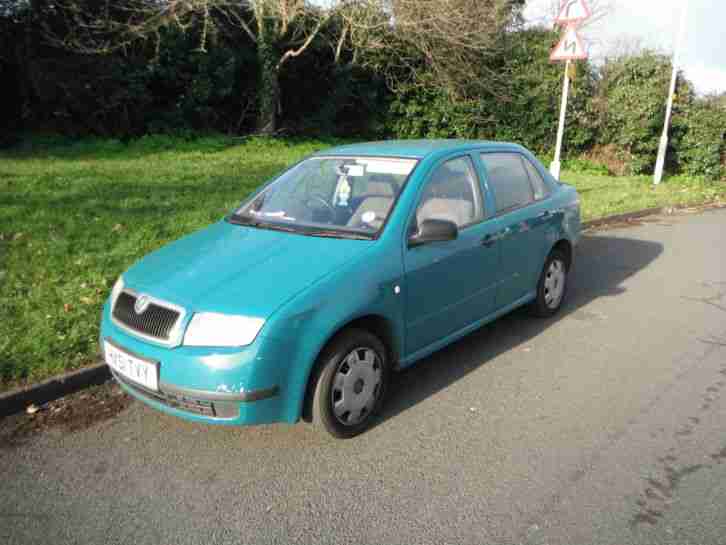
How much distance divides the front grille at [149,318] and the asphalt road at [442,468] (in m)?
0.68

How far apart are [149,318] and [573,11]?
822cm

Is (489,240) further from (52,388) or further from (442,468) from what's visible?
(52,388)

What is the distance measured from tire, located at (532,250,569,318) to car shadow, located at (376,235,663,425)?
4.2 inches

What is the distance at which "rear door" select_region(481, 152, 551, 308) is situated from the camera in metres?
4.70

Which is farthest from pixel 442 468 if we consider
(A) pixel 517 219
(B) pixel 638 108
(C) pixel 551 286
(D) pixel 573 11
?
(B) pixel 638 108

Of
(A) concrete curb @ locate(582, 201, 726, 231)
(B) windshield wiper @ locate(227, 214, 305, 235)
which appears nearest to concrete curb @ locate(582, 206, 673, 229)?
(A) concrete curb @ locate(582, 201, 726, 231)

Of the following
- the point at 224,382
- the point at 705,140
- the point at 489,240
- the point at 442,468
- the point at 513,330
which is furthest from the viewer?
the point at 705,140

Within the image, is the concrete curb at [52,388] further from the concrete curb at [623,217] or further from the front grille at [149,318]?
the concrete curb at [623,217]

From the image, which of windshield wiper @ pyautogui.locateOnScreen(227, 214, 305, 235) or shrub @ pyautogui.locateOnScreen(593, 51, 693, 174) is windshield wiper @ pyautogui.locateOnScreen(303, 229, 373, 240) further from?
shrub @ pyautogui.locateOnScreen(593, 51, 693, 174)

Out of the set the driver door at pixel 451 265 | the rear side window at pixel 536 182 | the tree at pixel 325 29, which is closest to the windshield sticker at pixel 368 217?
the driver door at pixel 451 265

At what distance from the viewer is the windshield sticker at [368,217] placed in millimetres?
3879

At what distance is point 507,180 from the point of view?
496 centimetres

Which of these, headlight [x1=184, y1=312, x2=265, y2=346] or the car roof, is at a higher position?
the car roof

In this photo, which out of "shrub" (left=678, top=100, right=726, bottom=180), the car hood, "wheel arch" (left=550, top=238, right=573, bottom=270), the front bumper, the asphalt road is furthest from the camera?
"shrub" (left=678, top=100, right=726, bottom=180)
